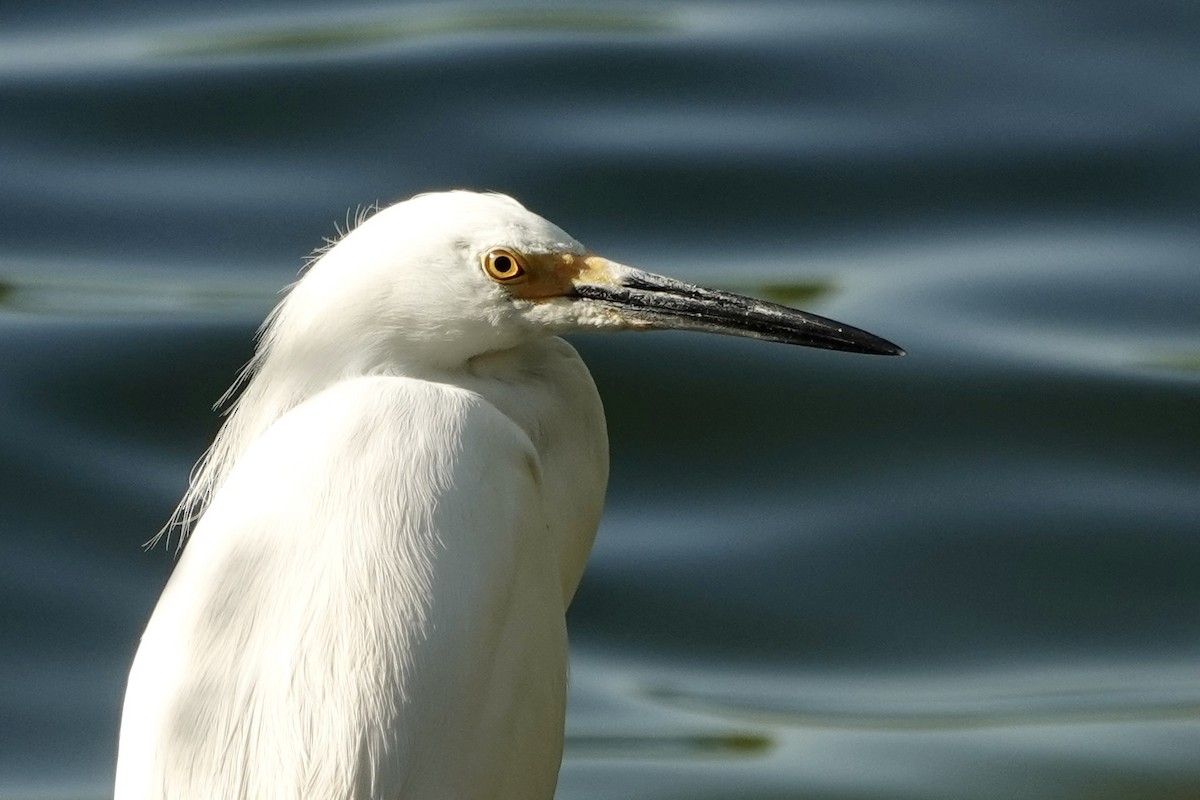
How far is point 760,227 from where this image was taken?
431 centimetres

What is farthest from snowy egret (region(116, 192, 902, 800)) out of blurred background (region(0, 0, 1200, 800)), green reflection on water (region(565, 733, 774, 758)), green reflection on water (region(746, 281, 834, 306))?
green reflection on water (region(746, 281, 834, 306))

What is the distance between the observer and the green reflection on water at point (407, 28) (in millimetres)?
4875

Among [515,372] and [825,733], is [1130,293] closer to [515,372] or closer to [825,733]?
[825,733]

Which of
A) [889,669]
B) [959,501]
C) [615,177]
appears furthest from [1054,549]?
[615,177]

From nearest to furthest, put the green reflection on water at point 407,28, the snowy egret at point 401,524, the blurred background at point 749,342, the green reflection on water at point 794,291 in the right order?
the snowy egret at point 401,524 < the blurred background at point 749,342 < the green reflection on water at point 794,291 < the green reflection on water at point 407,28

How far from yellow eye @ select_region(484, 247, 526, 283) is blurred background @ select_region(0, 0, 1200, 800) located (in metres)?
1.09

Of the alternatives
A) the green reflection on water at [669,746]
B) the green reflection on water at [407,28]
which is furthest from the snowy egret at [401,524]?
the green reflection on water at [407,28]

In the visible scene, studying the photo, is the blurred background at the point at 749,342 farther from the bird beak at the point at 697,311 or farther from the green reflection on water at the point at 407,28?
the bird beak at the point at 697,311

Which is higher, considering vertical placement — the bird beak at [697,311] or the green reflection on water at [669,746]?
the bird beak at [697,311]

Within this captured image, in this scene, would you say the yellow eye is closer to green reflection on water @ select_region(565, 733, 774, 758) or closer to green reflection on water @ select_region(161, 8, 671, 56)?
green reflection on water @ select_region(565, 733, 774, 758)

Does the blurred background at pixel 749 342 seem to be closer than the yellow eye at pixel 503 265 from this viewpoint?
No

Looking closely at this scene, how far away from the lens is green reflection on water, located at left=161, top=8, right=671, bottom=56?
488 centimetres

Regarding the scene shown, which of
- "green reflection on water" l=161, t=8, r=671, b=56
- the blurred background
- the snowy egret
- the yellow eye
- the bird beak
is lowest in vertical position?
the snowy egret

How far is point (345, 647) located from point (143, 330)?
222 centimetres
